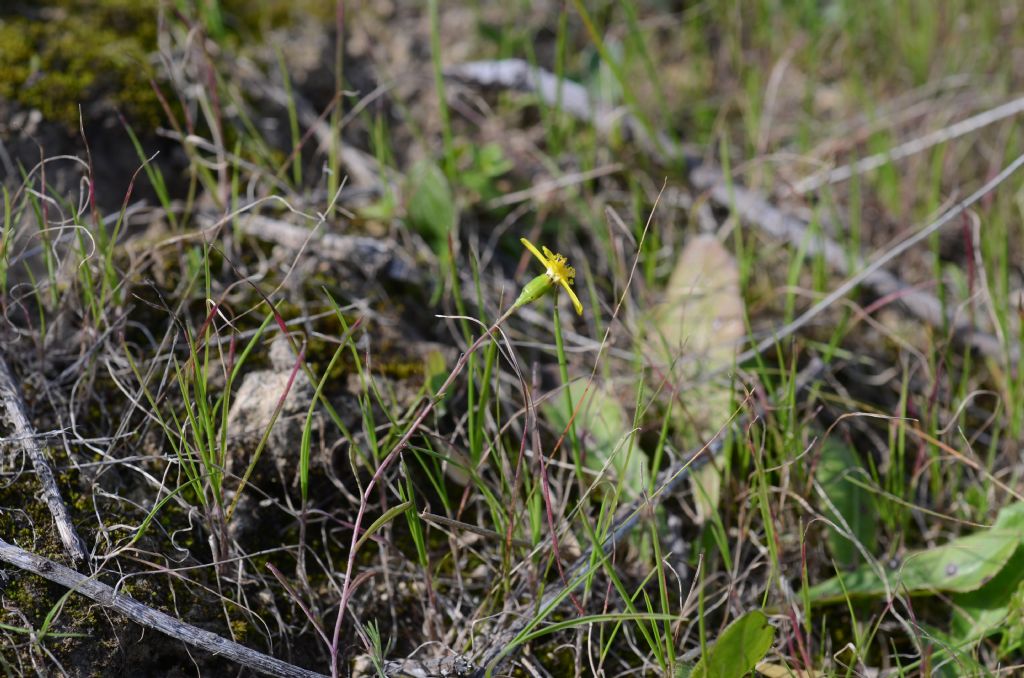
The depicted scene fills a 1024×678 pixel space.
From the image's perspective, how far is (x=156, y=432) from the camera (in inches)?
57.2

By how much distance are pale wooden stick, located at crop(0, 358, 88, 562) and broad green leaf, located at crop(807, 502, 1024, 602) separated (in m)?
1.24

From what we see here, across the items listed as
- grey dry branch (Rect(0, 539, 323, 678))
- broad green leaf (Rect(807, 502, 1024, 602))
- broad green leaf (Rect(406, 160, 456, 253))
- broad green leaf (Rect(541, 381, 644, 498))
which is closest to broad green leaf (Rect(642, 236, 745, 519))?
broad green leaf (Rect(541, 381, 644, 498))

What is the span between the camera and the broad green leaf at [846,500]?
1.57 meters

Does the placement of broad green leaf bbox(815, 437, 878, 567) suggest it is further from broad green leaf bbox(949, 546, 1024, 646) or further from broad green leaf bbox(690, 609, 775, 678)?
broad green leaf bbox(690, 609, 775, 678)

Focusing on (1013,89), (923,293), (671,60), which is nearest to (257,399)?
(923,293)

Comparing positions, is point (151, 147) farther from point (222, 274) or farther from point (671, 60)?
point (671, 60)

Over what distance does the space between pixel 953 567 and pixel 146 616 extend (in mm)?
1384

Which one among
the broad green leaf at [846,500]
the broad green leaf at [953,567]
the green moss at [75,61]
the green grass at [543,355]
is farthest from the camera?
the green moss at [75,61]

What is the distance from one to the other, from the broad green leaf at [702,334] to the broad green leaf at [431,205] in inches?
22.3

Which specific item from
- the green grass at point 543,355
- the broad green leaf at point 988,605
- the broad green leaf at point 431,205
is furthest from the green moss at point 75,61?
the broad green leaf at point 988,605

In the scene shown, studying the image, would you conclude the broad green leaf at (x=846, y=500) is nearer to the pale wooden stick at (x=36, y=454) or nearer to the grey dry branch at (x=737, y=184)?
the grey dry branch at (x=737, y=184)

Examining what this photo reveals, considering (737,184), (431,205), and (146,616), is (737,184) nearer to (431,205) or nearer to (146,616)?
(431,205)

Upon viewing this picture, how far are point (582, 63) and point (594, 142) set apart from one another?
0.53 m

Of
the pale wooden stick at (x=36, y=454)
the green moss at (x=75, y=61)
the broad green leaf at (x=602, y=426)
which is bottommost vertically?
the broad green leaf at (x=602, y=426)
